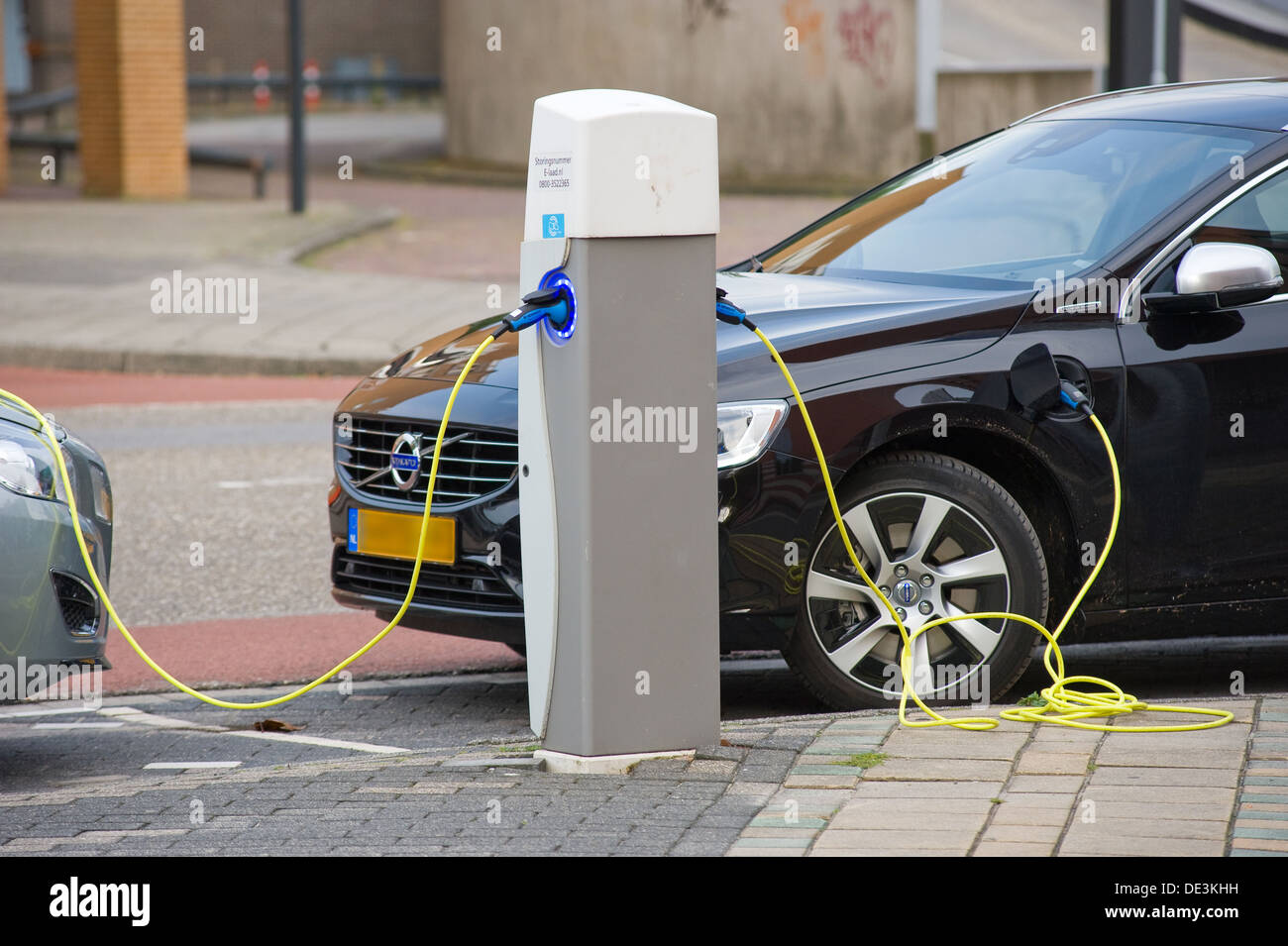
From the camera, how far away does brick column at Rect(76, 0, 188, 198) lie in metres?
24.1

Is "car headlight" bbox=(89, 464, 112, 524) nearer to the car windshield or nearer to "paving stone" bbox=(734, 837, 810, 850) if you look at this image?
the car windshield

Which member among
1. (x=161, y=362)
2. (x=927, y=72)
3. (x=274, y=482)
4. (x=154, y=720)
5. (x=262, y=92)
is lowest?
(x=154, y=720)

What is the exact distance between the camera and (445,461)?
5.32 meters

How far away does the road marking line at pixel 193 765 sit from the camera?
5152 mm

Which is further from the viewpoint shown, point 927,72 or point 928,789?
point 927,72

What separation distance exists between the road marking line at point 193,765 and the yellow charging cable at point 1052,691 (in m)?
1.79

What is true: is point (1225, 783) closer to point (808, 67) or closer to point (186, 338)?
point (186, 338)

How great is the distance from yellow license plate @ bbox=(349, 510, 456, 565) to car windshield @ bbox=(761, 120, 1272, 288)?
4.80 feet

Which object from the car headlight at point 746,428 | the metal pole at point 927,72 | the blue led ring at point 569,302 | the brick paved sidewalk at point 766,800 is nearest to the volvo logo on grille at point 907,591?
the brick paved sidewalk at point 766,800

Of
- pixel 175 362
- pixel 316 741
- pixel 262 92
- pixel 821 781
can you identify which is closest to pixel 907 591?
pixel 821 781

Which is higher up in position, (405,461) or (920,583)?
(405,461)

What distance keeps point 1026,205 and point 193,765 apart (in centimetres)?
293
